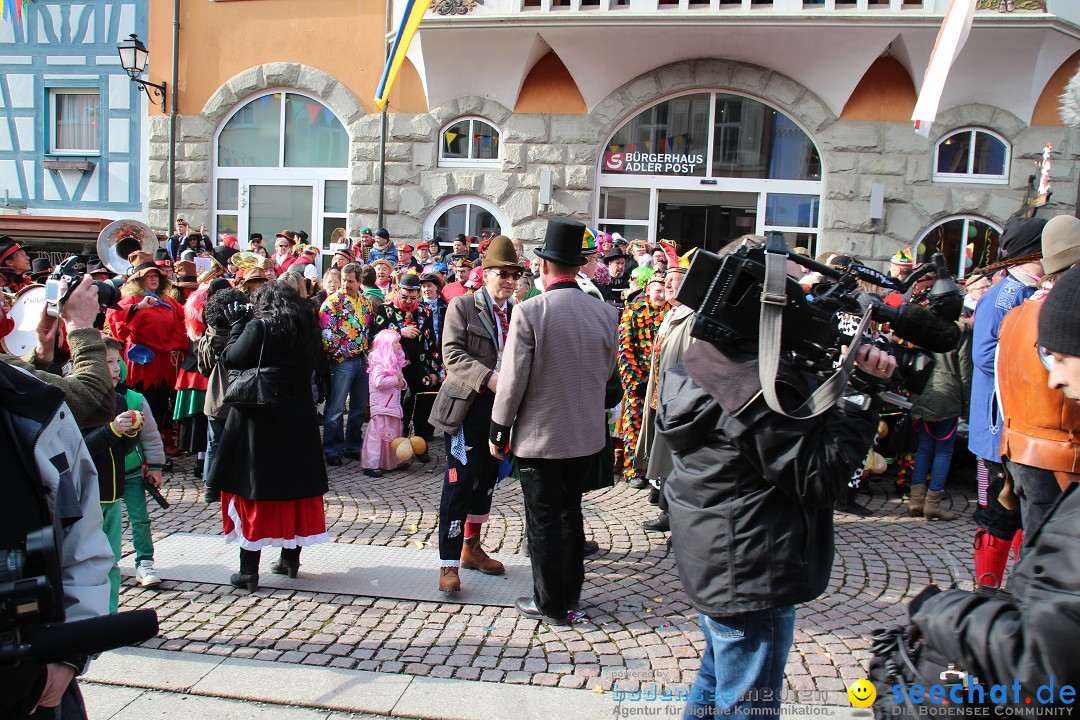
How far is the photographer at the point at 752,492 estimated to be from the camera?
228cm

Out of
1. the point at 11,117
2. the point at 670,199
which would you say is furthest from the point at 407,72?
the point at 11,117

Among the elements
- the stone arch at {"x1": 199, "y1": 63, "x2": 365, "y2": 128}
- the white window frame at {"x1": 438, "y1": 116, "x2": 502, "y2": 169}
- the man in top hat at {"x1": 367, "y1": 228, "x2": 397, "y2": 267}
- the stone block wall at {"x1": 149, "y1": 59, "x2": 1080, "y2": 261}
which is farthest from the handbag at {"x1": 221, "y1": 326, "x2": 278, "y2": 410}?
the stone arch at {"x1": 199, "y1": 63, "x2": 365, "y2": 128}

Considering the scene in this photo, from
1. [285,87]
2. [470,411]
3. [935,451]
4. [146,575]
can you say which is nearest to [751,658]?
[470,411]

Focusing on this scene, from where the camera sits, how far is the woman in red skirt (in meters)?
4.52

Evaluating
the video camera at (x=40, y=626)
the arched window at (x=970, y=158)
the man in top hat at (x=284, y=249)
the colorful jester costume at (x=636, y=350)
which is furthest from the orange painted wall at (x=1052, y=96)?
the video camera at (x=40, y=626)

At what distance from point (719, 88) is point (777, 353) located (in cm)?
1241

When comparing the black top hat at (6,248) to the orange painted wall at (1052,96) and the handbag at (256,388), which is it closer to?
the handbag at (256,388)

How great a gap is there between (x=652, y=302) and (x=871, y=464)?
2489 mm

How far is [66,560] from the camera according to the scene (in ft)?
6.57

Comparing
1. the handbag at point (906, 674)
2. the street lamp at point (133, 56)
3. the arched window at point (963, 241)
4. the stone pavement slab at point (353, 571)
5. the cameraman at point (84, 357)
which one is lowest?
the stone pavement slab at point (353, 571)

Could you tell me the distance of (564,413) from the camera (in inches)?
164

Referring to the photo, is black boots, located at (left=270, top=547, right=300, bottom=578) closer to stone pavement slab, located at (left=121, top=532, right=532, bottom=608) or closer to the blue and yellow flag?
stone pavement slab, located at (left=121, top=532, right=532, bottom=608)

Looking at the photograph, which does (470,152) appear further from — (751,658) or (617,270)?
(751,658)

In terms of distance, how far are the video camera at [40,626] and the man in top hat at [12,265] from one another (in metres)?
6.11
